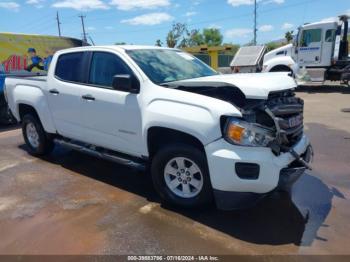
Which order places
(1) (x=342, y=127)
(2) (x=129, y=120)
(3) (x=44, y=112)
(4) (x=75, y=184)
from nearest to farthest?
(2) (x=129, y=120), (4) (x=75, y=184), (3) (x=44, y=112), (1) (x=342, y=127)

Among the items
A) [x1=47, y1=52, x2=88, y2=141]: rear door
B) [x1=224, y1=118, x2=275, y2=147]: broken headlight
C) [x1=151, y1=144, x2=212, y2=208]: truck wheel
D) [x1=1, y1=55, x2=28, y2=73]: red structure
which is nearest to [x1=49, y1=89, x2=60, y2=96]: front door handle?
[x1=47, y1=52, x2=88, y2=141]: rear door

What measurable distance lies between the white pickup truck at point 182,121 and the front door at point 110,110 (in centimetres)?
1

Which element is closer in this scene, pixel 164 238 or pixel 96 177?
pixel 164 238

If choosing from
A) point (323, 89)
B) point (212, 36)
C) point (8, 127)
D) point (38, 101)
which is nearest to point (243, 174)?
point (38, 101)

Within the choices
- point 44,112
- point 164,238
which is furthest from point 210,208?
point 44,112

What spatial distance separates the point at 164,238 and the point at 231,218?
32.5 inches

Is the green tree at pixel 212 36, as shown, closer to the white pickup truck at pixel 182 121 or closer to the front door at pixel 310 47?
the front door at pixel 310 47

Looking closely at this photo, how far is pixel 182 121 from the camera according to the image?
3723 millimetres

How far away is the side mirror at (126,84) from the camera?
4.14 metres

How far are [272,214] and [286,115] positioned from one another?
3.69 feet

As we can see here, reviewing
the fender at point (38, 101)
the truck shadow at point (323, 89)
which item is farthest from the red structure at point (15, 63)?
the truck shadow at point (323, 89)

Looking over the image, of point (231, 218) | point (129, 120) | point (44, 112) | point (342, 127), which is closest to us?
point (231, 218)

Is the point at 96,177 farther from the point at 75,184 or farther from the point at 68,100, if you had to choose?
the point at 68,100

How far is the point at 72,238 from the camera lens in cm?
360
